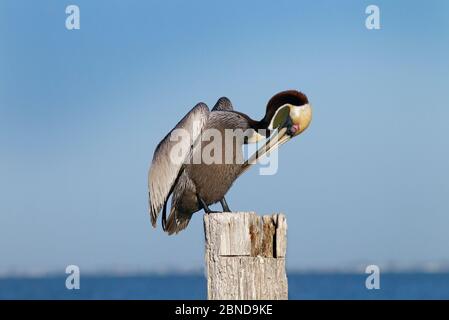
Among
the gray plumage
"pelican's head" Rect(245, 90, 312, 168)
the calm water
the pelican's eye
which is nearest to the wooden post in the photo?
the gray plumage

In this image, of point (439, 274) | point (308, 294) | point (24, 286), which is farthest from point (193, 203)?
point (439, 274)

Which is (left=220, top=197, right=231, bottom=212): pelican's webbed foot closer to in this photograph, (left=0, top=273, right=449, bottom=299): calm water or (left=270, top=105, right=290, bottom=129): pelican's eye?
(left=270, top=105, right=290, bottom=129): pelican's eye

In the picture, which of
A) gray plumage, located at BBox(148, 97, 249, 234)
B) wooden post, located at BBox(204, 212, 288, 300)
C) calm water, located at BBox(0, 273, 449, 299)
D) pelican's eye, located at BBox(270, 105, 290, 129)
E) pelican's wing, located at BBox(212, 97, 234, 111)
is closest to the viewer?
wooden post, located at BBox(204, 212, 288, 300)

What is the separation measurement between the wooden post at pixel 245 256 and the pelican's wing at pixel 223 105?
3.14 meters

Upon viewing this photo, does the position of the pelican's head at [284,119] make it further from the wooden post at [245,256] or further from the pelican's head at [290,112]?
the wooden post at [245,256]

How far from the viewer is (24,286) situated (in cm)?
5722

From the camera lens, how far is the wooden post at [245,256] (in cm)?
687

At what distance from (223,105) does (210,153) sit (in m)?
1.01

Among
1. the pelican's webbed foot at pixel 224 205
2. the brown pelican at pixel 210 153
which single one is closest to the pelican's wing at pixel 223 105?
the brown pelican at pixel 210 153

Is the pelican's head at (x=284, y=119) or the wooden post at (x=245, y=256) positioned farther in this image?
the pelican's head at (x=284, y=119)

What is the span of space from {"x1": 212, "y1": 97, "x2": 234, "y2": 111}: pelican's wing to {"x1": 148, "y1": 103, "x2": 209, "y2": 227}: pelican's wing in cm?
44

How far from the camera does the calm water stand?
44.9 meters

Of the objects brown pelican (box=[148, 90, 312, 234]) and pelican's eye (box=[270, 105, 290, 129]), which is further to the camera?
pelican's eye (box=[270, 105, 290, 129])
